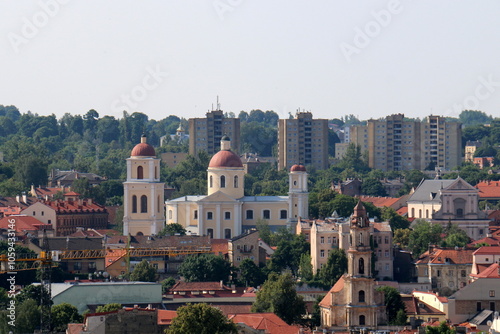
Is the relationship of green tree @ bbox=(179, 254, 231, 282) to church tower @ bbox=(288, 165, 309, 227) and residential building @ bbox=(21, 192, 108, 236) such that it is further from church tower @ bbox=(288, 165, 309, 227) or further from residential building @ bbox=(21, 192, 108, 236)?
residential building @ bbox=(21, 192, 108, 236)

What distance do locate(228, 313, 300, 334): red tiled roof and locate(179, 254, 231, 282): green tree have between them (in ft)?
50.3

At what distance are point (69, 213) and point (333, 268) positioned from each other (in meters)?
26.0

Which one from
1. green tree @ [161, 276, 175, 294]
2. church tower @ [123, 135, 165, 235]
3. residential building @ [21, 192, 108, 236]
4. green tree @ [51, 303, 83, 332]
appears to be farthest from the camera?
residential building @ [21, 192, 108, 236]

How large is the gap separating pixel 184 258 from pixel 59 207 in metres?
20.2

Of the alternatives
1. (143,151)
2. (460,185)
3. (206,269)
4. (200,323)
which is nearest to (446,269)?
(206,269)

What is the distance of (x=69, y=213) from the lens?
92750 millimetres

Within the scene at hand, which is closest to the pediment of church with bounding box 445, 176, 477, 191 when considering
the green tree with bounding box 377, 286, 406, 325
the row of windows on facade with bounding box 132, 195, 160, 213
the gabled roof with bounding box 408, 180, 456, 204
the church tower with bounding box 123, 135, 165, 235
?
the gabled roof with bounding box 408, 180, 456, 204

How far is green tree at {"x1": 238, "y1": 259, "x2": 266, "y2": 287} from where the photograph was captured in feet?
231

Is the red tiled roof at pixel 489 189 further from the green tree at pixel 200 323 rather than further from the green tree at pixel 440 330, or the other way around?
the green tree at pixel 200 323

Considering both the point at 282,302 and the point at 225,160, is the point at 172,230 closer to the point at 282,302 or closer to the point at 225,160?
the point at 225,160

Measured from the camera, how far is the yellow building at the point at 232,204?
85.1 metres

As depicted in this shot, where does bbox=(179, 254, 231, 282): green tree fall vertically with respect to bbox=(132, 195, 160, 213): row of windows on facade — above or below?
below

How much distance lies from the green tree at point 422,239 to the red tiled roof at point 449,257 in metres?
3.74

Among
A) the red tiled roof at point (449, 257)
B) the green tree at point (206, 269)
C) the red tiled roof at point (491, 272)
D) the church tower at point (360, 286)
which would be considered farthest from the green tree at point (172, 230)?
the church tower at point (360, 286)
